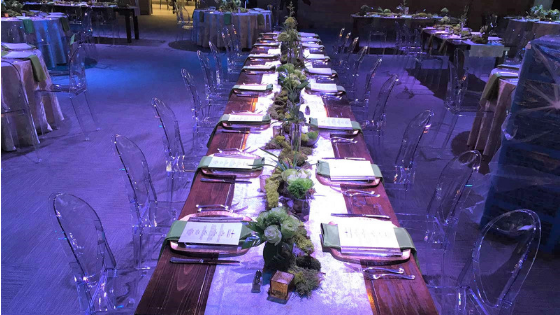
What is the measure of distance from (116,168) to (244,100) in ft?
4.86

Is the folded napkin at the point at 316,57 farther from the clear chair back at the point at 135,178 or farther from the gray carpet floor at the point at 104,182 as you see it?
the clear chair back at the point at 135,178

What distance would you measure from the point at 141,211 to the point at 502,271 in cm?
195

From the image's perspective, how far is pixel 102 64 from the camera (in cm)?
752

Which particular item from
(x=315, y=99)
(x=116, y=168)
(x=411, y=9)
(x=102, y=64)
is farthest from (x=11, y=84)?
(x=411, y=9)

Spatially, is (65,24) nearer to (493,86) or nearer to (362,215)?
(493,86)

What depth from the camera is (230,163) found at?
2.17 meters

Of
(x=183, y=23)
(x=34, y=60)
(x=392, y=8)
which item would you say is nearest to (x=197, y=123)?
(x=34, y=60)

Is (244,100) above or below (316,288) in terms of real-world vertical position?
above

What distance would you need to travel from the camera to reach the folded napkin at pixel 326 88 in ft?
11.9

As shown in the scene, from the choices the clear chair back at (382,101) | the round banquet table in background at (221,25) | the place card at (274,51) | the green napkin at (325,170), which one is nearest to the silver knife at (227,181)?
the green napkin at (325,170)

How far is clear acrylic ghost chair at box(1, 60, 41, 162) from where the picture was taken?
3.90 meters

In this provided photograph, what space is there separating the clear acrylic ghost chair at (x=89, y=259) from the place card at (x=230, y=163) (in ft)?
2.13

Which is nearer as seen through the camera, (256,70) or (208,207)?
(208,207)

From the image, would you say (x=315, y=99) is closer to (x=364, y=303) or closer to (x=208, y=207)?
(x=208, y=207)
